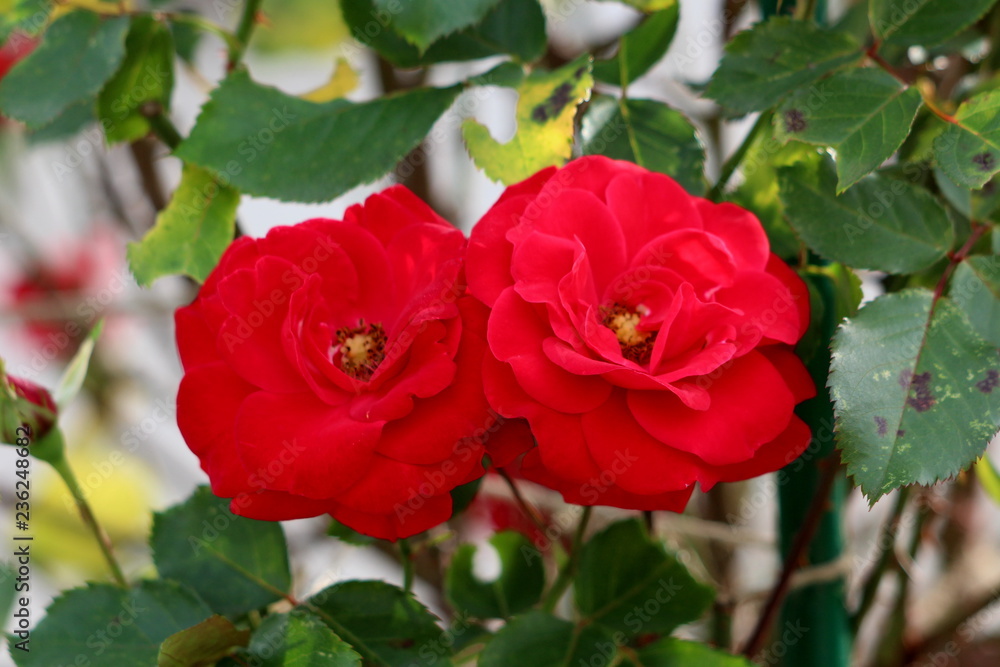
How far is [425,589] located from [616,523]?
0.48m

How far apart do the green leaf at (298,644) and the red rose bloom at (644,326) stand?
116 mm

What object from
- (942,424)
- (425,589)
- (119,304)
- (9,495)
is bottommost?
(425,589)

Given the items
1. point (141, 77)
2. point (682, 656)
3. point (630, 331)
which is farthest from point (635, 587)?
point (141, 77)

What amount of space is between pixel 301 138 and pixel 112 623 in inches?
10.1

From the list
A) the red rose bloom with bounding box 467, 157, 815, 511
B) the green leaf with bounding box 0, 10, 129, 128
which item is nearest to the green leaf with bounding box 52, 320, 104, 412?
the green leaf with bounding box 0, 10, 129, 128

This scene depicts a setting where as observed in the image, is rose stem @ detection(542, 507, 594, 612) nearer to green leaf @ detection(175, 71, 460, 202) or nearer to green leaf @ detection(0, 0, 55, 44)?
green leaf @ detection(175, 71, 460, 202)

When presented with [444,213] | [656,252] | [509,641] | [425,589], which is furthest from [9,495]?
[656,252]

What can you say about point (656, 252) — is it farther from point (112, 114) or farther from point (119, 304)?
point (119, 304)

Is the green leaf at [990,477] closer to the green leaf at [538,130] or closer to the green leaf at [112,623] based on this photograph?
the green leaf at [538,130]

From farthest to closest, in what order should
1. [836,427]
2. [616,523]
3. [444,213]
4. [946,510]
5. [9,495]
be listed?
[444,213], [9,495], [946,510], [616,523], [836,427]

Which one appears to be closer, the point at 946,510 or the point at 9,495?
the point at 946,510

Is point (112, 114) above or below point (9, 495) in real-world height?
above

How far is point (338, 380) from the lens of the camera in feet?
1.06

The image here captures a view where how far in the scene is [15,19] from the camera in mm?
474
